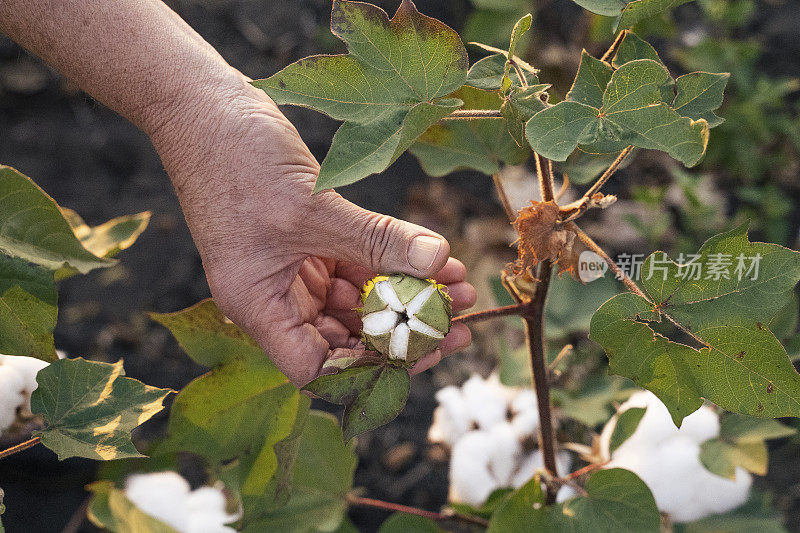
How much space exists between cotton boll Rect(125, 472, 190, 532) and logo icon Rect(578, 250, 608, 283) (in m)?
0.90

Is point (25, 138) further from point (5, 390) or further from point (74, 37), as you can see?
point (5, 390)

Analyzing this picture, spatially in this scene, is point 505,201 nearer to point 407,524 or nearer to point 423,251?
point 423,251

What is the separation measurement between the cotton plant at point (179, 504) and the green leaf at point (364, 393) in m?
0.63

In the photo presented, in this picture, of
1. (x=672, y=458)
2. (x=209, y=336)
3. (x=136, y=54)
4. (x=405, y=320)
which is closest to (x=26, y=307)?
(x=209, y=336)

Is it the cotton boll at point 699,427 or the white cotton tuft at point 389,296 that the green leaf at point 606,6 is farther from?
the cotton boll at point 699,427

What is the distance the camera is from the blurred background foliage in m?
1.78

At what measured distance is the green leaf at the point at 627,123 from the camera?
64 cm

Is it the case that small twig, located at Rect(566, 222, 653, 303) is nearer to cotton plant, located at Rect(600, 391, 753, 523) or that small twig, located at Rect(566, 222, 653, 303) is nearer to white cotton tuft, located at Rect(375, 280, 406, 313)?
white cotton tuft, located at Rect(375, 280, 406, 313)

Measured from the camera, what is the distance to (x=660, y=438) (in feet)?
3.84

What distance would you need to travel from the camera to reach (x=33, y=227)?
88cm

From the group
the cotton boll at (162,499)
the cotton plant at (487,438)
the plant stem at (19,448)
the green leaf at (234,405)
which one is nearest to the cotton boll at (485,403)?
the cotton plant at (487,438)

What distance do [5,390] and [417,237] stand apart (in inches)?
23.8

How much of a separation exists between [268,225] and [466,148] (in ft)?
1.10

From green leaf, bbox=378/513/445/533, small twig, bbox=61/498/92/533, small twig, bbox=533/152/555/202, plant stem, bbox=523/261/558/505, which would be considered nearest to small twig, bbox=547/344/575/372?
plant stem, bbox=523/261/558/505
